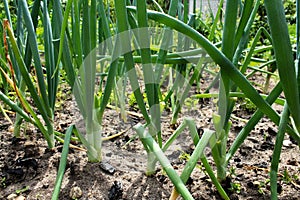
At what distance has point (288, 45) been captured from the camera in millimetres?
484

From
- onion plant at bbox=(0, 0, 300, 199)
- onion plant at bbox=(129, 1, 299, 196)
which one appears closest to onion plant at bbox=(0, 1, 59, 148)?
onion plant at bbox=(0, 0, 300, 199)

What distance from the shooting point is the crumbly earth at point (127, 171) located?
2.51 ft

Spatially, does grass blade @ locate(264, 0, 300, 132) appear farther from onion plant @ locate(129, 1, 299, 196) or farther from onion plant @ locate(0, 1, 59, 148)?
onion plant @ locate(0, 1, 59, 148)

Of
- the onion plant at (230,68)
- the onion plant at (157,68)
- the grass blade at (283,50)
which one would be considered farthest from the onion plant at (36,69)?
the grass blade at (283,50)

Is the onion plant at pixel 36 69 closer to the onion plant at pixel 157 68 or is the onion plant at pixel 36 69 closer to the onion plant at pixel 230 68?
the onion plant at pixel 157 68

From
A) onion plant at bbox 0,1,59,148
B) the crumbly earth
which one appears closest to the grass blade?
the crumbly earth

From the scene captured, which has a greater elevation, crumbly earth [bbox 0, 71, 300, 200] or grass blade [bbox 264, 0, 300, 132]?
grass blade [bbox 264, 0, 300, 132]

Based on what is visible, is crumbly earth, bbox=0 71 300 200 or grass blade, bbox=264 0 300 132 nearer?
grass blade, bbox=264 0 300 132

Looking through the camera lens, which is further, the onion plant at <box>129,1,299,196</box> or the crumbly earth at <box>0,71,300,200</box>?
the crumbly earth at <box>0,71,300,200</box>

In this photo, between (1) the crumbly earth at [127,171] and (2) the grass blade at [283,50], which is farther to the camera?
(1) the crumbly earth at [127,171]

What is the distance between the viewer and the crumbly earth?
2.51 feet

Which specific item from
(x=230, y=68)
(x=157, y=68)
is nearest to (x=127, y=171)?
(x=157, y=68)

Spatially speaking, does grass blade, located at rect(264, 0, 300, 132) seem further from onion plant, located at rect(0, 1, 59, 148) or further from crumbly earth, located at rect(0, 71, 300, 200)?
onion plant, located at rect(0, 1, 59, 148)

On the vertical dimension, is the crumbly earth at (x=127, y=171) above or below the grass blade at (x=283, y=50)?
below
